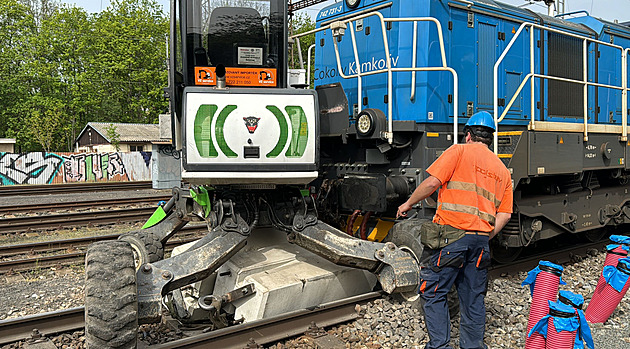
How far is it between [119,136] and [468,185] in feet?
117

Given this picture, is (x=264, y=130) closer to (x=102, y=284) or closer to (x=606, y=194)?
(x=102, y=284)

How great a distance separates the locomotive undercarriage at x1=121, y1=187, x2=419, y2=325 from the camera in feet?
14.0

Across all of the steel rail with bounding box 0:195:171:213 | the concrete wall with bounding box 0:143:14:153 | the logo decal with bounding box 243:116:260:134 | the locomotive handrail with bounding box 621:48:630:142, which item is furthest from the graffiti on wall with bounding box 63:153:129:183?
the logo decal with bounding box 243:116:260:134

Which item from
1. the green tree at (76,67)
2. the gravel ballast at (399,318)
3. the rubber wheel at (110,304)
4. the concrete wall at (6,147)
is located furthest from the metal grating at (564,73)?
the concrete wall at (6,147)

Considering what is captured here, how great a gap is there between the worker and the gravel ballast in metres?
0.57

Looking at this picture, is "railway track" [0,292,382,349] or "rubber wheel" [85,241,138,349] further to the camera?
"railway track" [0,292,382,349]

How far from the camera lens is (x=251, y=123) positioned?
4.23m

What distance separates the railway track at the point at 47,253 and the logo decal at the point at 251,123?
16.6ft

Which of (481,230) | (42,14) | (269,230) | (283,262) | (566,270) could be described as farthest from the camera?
(42,14)

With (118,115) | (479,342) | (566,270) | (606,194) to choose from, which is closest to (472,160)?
(479,342)

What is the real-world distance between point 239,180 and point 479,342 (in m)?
2.37

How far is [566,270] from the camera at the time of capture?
23.6ft

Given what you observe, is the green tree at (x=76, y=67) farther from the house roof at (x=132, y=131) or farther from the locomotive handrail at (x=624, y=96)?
the locomotive handrail at (x=624, y=96)

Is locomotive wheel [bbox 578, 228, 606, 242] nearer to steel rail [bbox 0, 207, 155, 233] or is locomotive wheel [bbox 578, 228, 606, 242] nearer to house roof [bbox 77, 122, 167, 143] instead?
steel rail [bbox 0, 207, 155, 233]
